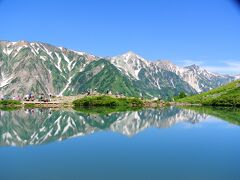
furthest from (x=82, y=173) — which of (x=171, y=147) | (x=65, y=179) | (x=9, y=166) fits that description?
(x=171, y=147)

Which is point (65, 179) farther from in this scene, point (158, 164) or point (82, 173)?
point (158, 164)

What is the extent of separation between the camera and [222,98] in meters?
142

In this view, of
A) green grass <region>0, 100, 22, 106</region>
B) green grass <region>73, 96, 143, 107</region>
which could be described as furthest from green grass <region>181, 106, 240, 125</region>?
green grass <region>0, 100, 22, 106</region>

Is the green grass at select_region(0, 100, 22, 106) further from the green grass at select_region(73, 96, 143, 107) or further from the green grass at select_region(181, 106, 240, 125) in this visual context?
the green grass at select_region(181, 106, 240, 125)

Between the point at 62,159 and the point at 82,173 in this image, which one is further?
the point at 62,159

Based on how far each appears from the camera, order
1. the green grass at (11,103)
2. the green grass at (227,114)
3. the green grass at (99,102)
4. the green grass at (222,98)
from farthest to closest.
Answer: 1. the green grass at (222,98)
2. the green grass at (11,103)
3. the green grass at (99,102)
4. the green grass at (227,114)

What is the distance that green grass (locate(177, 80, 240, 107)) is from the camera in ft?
443

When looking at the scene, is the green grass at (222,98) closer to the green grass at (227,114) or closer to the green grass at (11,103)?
the green grass at (227,114)

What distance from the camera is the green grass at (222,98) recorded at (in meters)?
135

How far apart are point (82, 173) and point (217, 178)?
293 inches

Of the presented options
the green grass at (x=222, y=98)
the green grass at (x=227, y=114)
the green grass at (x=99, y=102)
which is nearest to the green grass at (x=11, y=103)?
the green grass at (x=99, y=102)

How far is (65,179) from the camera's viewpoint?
71.3 feet

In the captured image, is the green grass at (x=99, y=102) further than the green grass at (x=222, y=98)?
No

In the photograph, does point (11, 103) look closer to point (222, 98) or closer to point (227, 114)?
point (222, 98)
